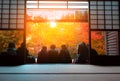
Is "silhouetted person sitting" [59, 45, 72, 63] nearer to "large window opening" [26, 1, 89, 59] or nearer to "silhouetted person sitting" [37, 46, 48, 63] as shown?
"silhouetted person sitting" [37, 46, 48, 63]

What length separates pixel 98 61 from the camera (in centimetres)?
835

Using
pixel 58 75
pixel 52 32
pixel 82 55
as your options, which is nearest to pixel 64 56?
pixel 82 55

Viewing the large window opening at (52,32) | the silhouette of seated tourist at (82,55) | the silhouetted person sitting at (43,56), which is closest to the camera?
the silhouetted person sitting at (43,56)

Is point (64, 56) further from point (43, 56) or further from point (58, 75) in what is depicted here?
point (58, 75)

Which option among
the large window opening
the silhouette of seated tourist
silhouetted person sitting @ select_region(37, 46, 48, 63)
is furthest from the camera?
the large window opening

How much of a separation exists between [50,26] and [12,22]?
5.48 metres

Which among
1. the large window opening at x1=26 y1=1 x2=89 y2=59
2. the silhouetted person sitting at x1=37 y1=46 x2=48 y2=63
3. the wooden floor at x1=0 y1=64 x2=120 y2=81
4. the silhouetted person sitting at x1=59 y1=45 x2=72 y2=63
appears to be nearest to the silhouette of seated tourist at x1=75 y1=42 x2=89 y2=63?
the silhouetted person sitting at x1=59 y1=45 x2=72 y2=63

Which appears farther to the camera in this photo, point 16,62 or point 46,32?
point 46,32

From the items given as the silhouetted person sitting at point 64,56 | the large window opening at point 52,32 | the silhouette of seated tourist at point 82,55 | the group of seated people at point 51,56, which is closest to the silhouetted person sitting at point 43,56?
the group of seated people at point 51,56

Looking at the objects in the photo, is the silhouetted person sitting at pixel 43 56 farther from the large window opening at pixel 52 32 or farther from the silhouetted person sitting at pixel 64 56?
the large window opening at pixel 52 32

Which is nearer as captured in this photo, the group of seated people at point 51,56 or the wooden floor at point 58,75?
the wooden floor at point 58,75

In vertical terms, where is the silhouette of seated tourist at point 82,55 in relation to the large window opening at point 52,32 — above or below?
below

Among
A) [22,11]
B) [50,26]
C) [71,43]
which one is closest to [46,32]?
[50,26]

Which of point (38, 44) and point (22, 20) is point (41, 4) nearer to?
point (22, 20)
